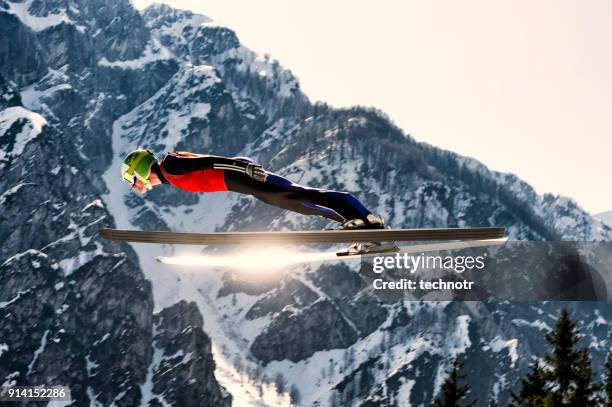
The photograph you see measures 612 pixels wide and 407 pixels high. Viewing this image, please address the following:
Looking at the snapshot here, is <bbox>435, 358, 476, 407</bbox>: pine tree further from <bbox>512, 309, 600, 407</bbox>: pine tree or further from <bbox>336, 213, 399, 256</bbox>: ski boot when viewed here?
<bbox>336, 213, 399, 256</bbox>: ski boot

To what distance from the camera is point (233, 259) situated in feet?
67.3

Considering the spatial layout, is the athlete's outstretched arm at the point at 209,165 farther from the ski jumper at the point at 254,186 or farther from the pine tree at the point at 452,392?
the pine tree at the point at 452,392

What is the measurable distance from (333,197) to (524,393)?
2319cm

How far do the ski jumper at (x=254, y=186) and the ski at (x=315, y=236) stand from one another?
24.0 inches

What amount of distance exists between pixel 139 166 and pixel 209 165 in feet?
6.06

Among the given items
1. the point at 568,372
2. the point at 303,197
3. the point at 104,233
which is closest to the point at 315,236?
the point at 303,197

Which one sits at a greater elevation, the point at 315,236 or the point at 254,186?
the point at 254,186

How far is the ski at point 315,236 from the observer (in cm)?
1780

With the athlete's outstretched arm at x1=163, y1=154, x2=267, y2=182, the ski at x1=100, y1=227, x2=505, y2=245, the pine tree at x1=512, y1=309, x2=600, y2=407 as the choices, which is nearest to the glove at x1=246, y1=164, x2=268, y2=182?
the athlete's outstretched arm at x1=163, y1=154, x2=267, y2=182

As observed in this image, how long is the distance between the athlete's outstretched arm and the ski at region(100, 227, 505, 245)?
1.23 meters

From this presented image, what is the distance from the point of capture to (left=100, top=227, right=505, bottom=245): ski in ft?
58.4

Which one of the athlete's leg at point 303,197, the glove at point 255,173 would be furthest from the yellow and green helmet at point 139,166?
the glove at point 255,173

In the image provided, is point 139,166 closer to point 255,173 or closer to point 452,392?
point 255,173

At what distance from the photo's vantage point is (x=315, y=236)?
18234 millimetres
